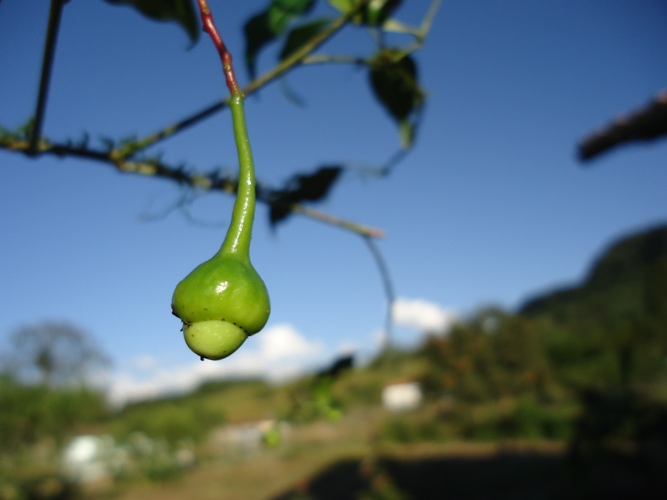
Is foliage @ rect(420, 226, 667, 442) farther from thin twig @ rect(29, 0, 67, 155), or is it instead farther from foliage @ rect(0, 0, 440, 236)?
thin twig @ rect(29, 0, 67, 155)

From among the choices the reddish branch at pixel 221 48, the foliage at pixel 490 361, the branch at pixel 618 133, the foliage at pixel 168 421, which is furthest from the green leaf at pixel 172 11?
the foliage at pixel 168 421

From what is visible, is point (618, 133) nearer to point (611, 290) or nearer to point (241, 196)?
point (241, 196)

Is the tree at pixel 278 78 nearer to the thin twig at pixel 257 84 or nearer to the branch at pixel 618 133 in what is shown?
the thin twig at pixel 257 84

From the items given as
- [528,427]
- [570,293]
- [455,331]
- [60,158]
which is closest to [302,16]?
[60,158]

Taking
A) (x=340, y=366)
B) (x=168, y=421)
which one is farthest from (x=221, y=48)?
(x=168, y=421)

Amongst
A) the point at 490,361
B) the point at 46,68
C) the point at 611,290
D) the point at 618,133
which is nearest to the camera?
the point at 46,68

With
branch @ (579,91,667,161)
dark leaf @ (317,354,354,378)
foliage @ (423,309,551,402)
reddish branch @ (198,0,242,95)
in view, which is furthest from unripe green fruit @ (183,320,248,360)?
foliage @ (423,309,551,402)
